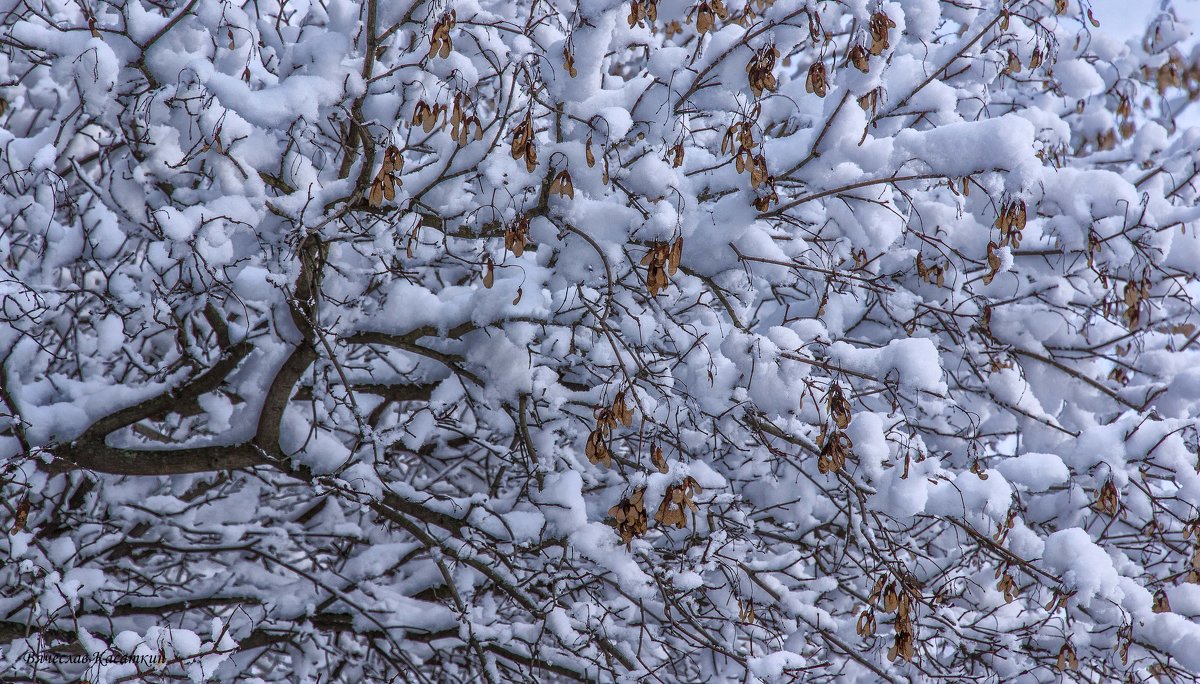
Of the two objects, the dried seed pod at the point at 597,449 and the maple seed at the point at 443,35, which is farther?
the dried seed pod at the point at 597,449

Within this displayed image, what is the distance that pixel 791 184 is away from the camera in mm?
2963

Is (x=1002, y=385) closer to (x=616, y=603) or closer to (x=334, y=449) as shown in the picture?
(x=616, y=603)

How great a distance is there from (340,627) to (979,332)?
320 cm

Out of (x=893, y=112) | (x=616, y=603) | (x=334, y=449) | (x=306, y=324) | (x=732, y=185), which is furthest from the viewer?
(x=616, y=603)

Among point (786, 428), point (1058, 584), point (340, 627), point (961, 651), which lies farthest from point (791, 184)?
point (340, 627)

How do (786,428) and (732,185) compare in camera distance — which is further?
(786,428)

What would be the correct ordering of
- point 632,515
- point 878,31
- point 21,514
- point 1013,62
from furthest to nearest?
point 1013,62, point 21,514, point 632,515, point 878,31

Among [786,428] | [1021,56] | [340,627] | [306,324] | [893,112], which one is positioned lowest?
[340,627]

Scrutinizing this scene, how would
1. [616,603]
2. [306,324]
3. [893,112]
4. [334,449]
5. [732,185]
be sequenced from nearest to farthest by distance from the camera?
1. [732,185]
2. [893,112]
3. [306,324]
4. [334,449]
5. [616,603]

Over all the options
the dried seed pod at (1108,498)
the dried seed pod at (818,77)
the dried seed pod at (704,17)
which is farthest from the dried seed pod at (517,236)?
the dried seed pod at (1108,498)

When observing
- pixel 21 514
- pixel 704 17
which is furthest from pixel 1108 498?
pixel 21 514

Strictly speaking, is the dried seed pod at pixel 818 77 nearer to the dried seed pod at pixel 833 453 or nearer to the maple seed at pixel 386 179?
the dried seed pod at pixel 833 453

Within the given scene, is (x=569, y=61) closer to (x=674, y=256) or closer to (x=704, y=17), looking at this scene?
(x=704, y=17)

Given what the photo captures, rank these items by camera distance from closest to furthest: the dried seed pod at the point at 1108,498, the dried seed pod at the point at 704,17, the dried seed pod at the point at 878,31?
the dried seed pod at the point at 878,31 → the dried seed pod at the point at 704,17 → the dried seed pod at the point at 1108,498
